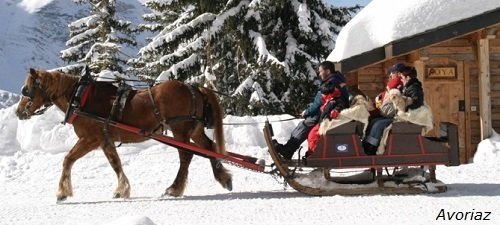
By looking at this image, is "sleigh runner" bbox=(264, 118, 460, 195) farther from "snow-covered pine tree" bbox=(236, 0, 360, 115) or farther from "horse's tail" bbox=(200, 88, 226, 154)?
"snow-covered pine tree" bbox=(236, 0, 360, 115)

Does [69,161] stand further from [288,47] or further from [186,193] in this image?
[288,47]

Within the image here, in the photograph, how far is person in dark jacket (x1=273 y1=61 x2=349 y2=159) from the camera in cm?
705

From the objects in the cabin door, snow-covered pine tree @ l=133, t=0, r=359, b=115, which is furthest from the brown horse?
snow-covered pine tree @ l=133, t=0, r=359, b=115

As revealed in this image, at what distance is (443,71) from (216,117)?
5532mm

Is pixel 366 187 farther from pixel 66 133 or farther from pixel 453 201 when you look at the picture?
pixel 66 133

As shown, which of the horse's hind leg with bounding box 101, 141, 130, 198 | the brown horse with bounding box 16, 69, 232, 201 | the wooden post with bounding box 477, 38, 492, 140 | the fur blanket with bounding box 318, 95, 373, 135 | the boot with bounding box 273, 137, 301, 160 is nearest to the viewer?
the fur blanket with bounding box 318, 95, 373, 135

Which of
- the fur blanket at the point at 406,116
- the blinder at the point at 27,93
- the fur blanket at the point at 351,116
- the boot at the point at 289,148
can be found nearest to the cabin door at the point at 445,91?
the fur blanket at the point at 406,116

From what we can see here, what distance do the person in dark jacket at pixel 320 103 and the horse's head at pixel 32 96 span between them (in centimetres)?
323

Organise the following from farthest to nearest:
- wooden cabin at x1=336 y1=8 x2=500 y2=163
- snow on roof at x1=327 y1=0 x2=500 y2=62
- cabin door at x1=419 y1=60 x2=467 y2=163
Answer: cabin door at x1=419 y1=60 x2=467 y2=163, wooden cabin at x1=336 y1=8 x2=500 y2=163, snow on roof at x1=327 y1=0 x2=500 y2=62

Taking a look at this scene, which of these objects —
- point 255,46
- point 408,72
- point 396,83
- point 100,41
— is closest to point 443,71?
point 396,83

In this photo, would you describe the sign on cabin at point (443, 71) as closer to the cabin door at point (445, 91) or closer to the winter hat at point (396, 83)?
the cabin door at point (445, 91)

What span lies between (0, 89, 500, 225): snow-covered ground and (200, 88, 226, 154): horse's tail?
694 mm

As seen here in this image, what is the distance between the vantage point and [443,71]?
1136cm

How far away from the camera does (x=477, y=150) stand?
35.2ft
